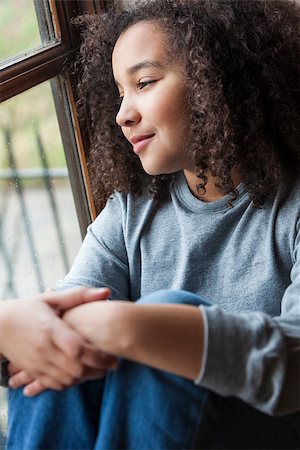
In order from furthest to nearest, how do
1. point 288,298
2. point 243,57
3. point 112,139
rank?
point 112,139 → point 243,57 → point 288,298

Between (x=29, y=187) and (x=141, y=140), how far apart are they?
0.38 metres

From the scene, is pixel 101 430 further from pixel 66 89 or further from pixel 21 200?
pixel 66 89

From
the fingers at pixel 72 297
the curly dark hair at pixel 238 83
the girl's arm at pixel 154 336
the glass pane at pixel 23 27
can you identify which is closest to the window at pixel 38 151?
the glass pane at pixel 23 27

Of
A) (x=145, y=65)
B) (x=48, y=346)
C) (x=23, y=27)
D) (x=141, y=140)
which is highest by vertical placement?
(x=23, y=27)

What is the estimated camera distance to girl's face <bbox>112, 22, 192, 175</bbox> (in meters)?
1.15

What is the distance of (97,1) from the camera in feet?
4.62

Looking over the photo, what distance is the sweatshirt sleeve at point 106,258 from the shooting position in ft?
4.09

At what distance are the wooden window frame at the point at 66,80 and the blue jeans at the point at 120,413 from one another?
1.91 ft

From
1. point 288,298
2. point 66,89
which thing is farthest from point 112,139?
point 288,298

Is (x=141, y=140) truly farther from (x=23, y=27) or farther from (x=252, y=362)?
(x=252, y=362)

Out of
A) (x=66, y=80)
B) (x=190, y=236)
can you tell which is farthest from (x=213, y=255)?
(x=66, y=80)

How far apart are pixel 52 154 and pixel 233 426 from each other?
0.80 meters

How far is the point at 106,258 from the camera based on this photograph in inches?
50.0

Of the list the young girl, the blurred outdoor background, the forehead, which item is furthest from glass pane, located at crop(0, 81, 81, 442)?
the forehead
